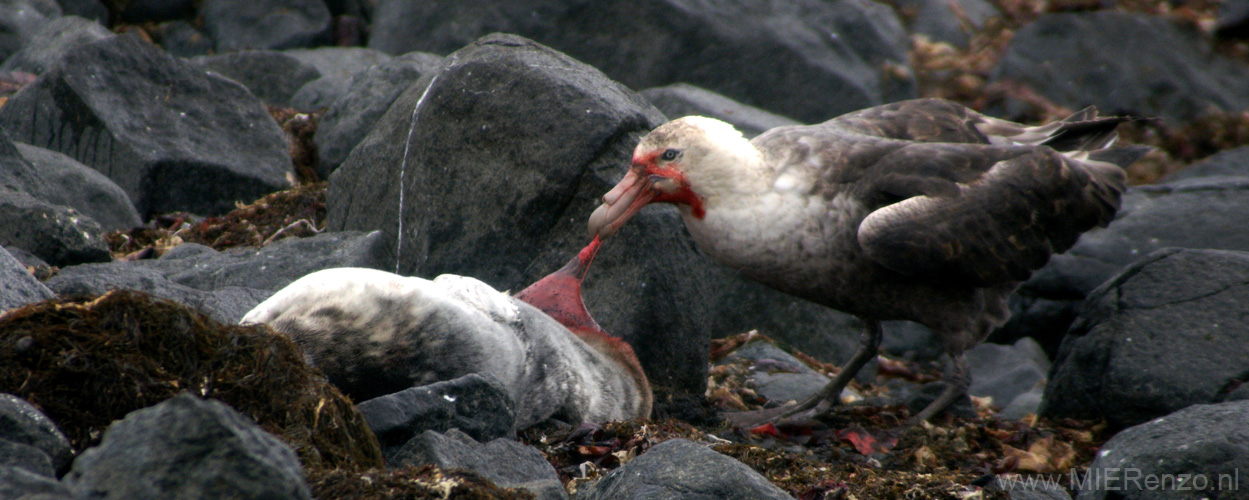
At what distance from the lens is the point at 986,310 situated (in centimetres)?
623

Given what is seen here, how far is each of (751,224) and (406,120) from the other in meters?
2.17

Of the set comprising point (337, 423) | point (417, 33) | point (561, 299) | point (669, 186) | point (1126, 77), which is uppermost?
point (337, 423)

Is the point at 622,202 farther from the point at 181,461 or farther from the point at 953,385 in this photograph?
Answer: the point at 181,461

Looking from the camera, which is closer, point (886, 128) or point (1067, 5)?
point (886, 128)

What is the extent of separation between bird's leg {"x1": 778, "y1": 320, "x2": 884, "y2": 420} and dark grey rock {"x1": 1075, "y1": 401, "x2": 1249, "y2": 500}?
198cm

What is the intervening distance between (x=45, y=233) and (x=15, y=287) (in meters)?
1.96

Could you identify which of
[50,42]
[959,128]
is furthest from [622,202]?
[50,42]

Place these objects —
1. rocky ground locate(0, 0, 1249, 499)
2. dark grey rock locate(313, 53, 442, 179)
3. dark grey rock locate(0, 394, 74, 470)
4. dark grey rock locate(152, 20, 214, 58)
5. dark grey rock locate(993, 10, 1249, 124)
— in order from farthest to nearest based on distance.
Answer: dark grey rock locate(993, 10, 1249, 124) < dark grey rock locate(152, 20, 214, 58) < dark grey rock locate(313, 53, 442, 179) < rocky ground locate(0, 0, 1249, 499) < dark grey rock locate(0, 394, 74, 470)

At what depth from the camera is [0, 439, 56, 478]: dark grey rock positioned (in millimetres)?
2363

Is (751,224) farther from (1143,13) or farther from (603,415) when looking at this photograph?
(1143,13)

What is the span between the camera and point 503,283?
6105 millimetres

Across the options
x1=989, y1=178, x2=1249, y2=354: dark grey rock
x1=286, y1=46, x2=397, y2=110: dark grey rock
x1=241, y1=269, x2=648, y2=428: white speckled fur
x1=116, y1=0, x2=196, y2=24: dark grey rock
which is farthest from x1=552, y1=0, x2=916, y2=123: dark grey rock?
x1=241, y1=269, x2=648, y2=428: white speckled fur

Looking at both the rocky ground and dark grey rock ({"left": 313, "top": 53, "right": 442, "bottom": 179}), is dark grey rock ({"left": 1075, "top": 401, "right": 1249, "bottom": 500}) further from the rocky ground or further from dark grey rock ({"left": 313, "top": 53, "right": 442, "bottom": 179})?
dark grey rock ({"left": 313, "top": 53, "right": 442, "bottom": 179})

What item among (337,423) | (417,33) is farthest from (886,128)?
(417,33)
